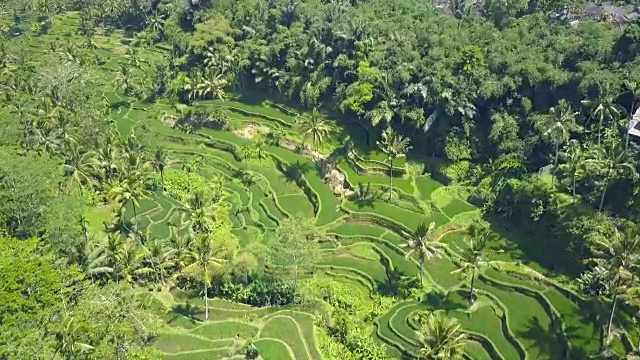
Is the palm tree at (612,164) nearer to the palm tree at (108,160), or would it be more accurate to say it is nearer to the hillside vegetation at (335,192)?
the hillside vegetation at (335,192)

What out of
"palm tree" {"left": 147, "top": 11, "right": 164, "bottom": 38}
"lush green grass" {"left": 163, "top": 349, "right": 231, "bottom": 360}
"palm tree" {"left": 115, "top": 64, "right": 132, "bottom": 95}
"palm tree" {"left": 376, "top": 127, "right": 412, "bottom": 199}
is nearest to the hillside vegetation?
"lush green grass" {"left": 163, "top": 349, "right": 231, "bottom": 360}

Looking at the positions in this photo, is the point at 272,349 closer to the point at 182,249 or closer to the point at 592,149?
the point at 182,249

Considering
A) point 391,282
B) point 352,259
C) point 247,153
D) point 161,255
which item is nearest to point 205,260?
point 161,255

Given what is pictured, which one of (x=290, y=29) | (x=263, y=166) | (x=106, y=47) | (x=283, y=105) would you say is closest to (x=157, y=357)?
(x=263, y=166)

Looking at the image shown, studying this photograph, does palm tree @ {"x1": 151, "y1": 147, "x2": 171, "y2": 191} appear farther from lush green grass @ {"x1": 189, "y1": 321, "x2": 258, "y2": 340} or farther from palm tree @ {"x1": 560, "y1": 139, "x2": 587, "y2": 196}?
palm tree @ {"x1": 560, "y1": 139, "x2": 587, "y2": 196}

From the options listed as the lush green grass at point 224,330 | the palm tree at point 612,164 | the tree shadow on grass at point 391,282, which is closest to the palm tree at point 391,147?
the tree shadow on grass at point 391,282

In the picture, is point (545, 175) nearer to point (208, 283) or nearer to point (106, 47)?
point (208, 283)
